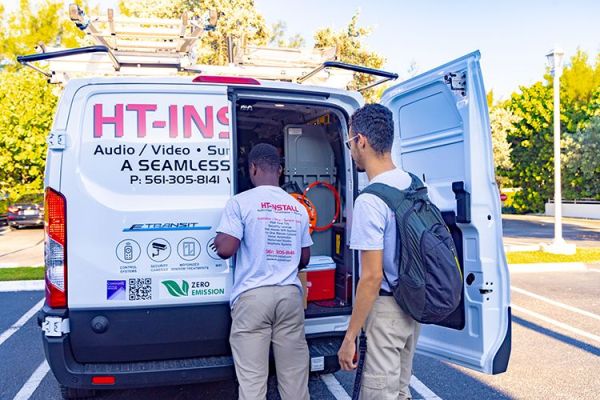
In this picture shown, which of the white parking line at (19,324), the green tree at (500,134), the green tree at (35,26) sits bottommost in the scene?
the white parking line at (19,324)

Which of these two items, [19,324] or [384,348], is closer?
[384,348]

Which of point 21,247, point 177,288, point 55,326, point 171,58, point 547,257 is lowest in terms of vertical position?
point 547,257

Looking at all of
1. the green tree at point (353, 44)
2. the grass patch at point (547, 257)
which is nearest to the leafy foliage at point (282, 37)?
the green tree at point (353, 44)

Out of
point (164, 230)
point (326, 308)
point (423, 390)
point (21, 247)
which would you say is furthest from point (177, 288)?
point (21, 247)

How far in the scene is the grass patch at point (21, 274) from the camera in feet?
29.0

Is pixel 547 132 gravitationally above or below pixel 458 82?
above

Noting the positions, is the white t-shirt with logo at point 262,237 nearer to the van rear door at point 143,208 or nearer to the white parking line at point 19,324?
the van rear door at point 143,208

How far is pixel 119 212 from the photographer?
118 inches

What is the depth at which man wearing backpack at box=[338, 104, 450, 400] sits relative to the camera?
2348 millimetres

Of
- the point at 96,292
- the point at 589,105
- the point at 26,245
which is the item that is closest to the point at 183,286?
the point at 96,292

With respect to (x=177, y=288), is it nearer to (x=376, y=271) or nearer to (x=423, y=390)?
(x=376, y=271)

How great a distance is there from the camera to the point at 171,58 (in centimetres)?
422

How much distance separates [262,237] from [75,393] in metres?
1.99

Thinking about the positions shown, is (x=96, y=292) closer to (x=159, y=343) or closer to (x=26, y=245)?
(x=159, y=343)
